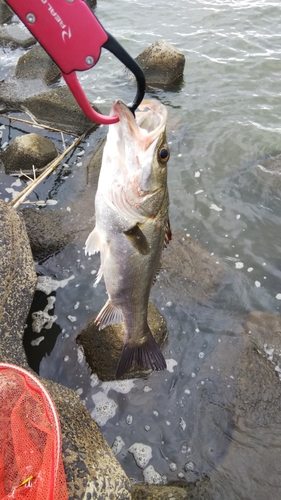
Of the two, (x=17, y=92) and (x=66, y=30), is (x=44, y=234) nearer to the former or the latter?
(x=66, y=30)

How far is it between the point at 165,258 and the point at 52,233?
6.49ft

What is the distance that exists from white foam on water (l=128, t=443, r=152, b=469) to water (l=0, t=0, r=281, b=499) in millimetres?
37

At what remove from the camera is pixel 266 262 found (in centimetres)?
652

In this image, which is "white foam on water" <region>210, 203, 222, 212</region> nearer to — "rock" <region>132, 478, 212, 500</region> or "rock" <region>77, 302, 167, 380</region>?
"rock" <region>77, 302, 167, 380</region>

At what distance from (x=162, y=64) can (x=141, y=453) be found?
31.2ft

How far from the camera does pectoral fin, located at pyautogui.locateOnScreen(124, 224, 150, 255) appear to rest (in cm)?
306

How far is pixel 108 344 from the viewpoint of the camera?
16.2ft

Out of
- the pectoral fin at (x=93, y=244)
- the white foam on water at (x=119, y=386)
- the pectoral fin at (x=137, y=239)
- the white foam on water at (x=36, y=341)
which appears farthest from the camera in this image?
the white foam on water at (x=36, y=341)

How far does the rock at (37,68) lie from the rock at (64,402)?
7.38 m

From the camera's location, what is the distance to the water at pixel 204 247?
4.63 metres

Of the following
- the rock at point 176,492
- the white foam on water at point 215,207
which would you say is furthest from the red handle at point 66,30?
the white foam on water at point 215,207

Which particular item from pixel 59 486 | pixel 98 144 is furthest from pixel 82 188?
pixel 59 486

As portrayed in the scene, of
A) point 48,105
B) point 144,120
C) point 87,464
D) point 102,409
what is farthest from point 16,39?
point 87,464

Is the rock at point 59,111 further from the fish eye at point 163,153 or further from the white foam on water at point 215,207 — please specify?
the fish eye at point 163,153
